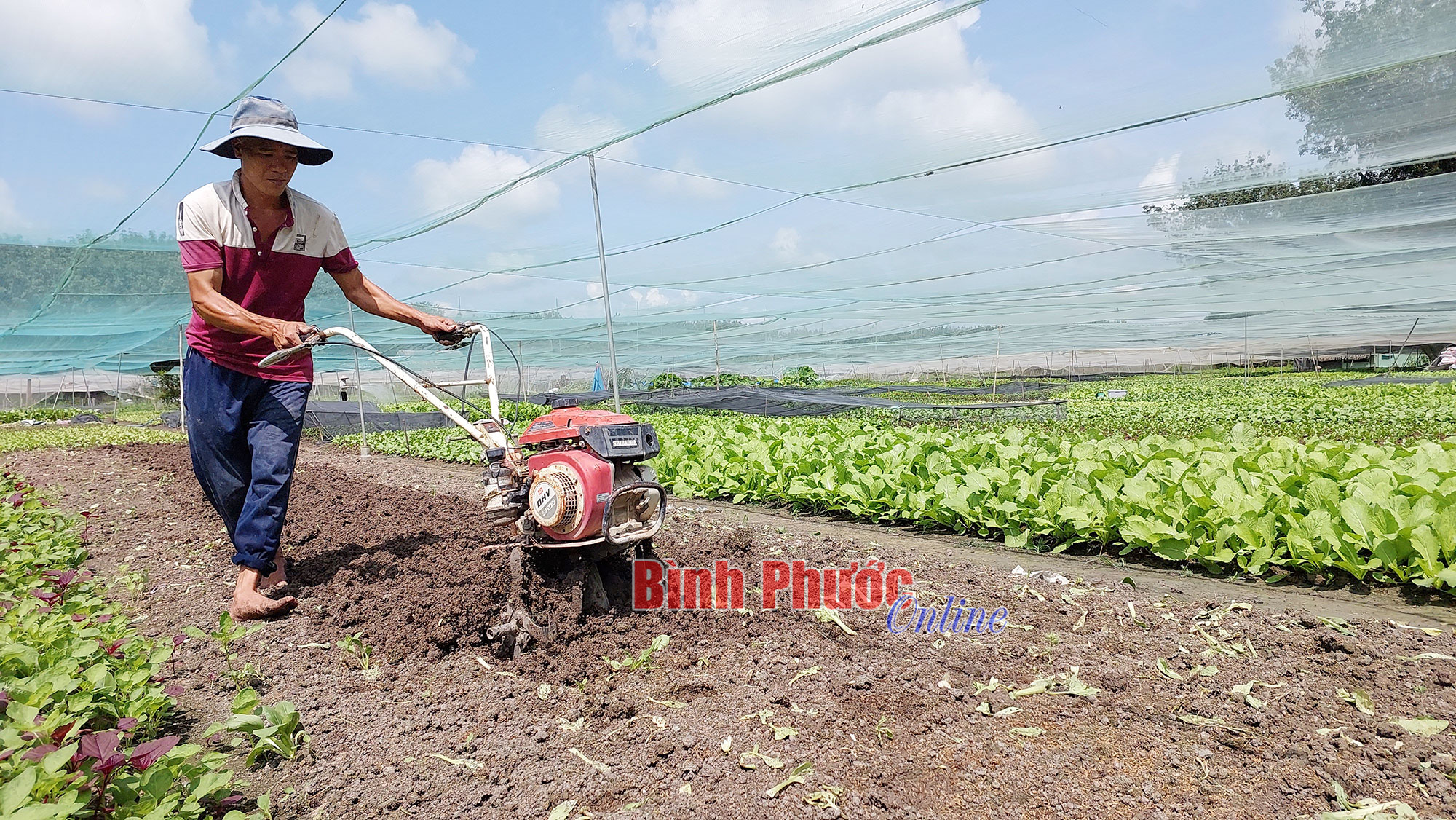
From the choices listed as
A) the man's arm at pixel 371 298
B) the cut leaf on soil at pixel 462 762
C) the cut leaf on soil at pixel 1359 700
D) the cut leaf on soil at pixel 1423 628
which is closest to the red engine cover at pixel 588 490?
the cut leaf on soil at pixel 462 762

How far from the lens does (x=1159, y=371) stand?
3709 cm

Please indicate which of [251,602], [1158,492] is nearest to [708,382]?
[1158,492]

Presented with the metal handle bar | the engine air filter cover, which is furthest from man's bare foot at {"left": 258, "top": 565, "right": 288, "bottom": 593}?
the engine air filter cover

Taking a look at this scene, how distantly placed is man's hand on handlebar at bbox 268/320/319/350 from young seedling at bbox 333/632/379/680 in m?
1.08

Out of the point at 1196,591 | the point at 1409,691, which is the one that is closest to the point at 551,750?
the point at 1409,691

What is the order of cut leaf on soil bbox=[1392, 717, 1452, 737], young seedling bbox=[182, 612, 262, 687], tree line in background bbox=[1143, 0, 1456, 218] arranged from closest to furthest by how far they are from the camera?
cut leaf on soil bbox=[1392, 717, 1452, 737] < young seedling bbox=[182, 612, 262, 687] < tree line in background bbox=[1143, 0, 1456, 218]

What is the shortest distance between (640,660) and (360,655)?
0.97 metres

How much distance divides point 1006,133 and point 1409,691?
5.16m

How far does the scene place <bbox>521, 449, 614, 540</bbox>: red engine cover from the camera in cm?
264

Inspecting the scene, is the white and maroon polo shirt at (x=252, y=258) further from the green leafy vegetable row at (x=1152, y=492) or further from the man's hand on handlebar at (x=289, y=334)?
the green leafy vegetable row at (x=1152, y=492)

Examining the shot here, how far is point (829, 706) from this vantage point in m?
2.26

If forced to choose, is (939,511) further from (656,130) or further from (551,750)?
(656,130)

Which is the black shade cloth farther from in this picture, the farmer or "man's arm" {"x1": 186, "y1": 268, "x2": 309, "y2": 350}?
"man's arm" {"x1": 186, "y1": 268, "x2": 309, "y2": 350}

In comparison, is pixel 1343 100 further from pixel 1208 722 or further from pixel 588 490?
pixel 588 490
